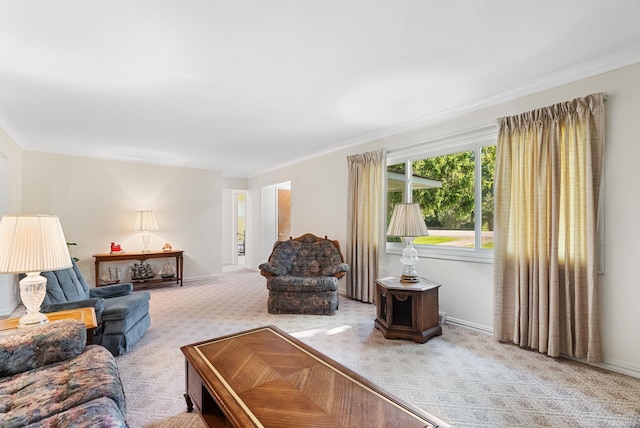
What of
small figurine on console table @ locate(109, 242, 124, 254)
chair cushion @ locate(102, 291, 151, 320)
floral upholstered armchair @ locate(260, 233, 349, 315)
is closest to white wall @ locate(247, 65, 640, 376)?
floral upholstered armchair @ locate(260, 233, 349, 315)

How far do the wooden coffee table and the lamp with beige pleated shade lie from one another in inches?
69.0

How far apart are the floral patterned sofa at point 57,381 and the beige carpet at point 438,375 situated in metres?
0.51

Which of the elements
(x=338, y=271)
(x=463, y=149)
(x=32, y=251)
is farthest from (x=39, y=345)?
(x=463, y=149)

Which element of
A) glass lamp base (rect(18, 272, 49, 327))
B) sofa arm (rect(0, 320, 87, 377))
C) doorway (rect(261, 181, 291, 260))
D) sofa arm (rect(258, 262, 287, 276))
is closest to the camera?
sofa arm (rect(0, 320, 87, 377))

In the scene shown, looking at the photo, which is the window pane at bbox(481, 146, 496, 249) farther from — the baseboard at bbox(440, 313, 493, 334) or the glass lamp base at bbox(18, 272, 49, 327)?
the glass lamp base at bbox(18, 272, 49, 327)

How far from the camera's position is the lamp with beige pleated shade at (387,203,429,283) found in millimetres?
3238

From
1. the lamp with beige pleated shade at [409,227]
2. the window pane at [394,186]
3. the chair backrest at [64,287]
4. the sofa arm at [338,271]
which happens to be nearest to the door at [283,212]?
the sofa arm at [338,271]

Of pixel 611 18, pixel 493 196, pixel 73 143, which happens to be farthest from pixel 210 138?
pixel 611 18

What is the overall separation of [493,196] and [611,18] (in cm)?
165

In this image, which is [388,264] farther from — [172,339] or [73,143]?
[73,143]

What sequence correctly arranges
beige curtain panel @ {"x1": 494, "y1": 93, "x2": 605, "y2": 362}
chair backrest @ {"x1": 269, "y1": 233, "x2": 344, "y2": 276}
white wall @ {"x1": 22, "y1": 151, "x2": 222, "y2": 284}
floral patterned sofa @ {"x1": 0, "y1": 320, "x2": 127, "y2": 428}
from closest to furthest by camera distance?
floral patterned sofa @ {"x1": 0, "y1": 320, "x2": 127, "y2": 428}, beige curtain panel @ {"x1": 494, "y1": 93, "x2": 605, "y2": 362}, chair backrest @ {"x1": 269, "y1": 233, "x2": 344, "y2": 276}, white wall @ {"x1": 22, "y1": 151, "x2": 222, "y2": 284}

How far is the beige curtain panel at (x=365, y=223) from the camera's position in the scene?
433 cm

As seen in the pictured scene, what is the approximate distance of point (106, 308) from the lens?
2781mm

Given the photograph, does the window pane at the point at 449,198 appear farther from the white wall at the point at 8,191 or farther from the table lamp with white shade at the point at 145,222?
the white wall at the point at 8,191
